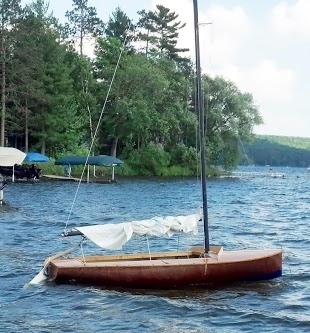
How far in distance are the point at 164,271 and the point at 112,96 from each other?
2803 inches

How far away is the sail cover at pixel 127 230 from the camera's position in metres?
18.9

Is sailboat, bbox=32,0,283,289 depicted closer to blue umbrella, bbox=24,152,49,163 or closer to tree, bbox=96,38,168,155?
blue umbrella, bbox=24,152,49,163

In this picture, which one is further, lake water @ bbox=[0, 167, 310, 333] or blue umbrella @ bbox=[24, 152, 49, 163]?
blue umbrella @ bbox=[24, 152, 49, 163]

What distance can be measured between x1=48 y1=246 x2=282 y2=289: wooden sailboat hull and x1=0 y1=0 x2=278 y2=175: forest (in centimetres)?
5817

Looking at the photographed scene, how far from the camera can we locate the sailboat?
17969 mm

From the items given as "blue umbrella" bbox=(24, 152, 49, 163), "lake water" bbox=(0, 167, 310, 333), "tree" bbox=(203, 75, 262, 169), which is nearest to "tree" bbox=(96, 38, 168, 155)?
"tree" bbox=(203, 75, 262, 169)

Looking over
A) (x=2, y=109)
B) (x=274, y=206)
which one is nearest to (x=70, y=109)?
(x=2, y=109)


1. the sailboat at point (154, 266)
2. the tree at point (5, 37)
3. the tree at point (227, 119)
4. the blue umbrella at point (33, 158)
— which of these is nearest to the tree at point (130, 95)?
the tree at point (227, 119)

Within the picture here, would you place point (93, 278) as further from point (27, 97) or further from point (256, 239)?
point (27, 97)

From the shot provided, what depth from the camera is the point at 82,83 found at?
88.9m

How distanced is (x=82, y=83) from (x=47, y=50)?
908 centimetres

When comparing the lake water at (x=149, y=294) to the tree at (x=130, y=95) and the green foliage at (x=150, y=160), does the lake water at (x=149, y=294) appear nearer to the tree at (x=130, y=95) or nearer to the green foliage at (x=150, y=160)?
the tree at (x=130, y=95)

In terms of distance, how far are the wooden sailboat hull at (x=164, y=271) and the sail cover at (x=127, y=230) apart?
0.62 metres

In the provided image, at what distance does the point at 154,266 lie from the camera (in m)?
17.9
